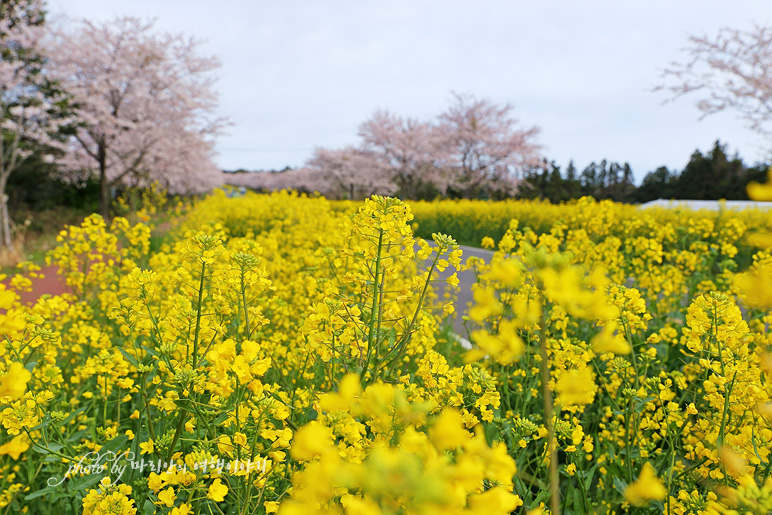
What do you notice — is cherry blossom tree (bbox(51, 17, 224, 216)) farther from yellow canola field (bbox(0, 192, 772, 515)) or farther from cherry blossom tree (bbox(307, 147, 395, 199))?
yellow canola field (bbox(0, 192, 772, 515))

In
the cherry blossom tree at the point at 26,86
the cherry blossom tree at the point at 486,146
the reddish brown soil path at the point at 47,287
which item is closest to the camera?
the reddish brown soil path at the point at 47,287

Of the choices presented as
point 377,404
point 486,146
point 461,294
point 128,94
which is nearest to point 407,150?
point 486,146

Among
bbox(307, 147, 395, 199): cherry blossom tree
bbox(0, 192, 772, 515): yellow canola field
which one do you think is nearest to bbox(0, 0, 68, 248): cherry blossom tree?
bbox(307, 147, 395, 199): cherry blossom tree

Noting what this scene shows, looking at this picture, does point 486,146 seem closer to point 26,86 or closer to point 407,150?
point 407,150

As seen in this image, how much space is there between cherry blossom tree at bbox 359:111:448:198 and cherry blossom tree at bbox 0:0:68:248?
16527 mm

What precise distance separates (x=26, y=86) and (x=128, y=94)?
3.00 metres

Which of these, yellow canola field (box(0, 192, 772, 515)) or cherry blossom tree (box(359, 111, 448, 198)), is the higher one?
cherry blossom tree (box(359, 111, 448, 198))

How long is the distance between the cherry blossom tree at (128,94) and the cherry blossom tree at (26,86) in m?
0.68

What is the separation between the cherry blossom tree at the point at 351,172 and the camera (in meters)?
30.3

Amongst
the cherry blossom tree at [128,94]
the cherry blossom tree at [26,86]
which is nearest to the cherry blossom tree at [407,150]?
the cherry blossom tree at [128,94]

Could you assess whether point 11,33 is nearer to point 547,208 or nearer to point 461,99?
point 547,208

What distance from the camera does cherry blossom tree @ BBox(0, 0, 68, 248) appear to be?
1423cm

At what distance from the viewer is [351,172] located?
33156 mm

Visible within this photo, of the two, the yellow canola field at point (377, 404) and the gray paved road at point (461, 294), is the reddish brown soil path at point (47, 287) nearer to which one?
the yellow canola field at point (377, 404)
